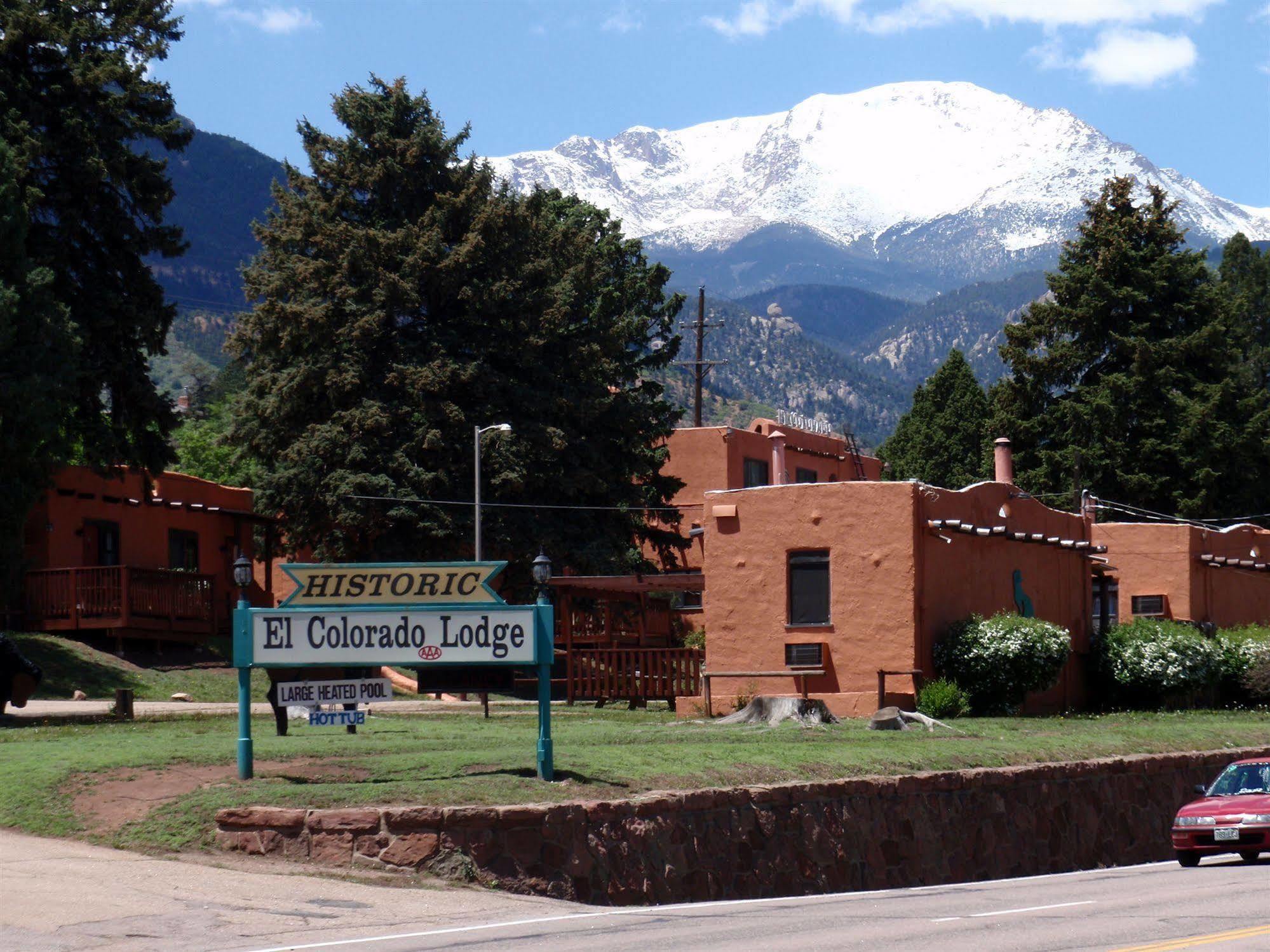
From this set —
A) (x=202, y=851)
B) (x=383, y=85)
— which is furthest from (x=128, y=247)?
(x=202, y=851)

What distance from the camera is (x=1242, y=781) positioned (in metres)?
20.7

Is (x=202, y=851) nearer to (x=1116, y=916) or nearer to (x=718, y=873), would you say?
(x=718, y=873)

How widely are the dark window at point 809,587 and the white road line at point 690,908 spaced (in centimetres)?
897

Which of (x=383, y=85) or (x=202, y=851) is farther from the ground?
(x=383, y=85)

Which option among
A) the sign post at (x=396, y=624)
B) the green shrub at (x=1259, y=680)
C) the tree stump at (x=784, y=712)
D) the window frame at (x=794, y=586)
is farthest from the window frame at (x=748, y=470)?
the sign post at (x=396, y=624)

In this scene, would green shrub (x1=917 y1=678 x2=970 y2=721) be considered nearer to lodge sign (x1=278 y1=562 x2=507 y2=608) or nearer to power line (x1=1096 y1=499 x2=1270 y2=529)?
lodge sign (x1=278 y1=562 x2=507 y2=608)

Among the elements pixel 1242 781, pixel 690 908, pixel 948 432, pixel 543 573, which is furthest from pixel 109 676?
pixel 948 432

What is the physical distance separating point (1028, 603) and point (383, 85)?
2620 cm

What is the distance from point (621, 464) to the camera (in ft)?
166

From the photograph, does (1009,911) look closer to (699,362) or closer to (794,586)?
(794,586)

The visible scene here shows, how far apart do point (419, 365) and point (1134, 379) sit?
28.4 meters

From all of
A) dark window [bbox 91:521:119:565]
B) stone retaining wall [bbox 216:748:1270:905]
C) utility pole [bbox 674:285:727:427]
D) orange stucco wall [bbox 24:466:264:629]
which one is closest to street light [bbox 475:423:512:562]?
orange stucco wall [bbox 24:466:264:629]

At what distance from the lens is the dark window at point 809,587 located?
102 ft

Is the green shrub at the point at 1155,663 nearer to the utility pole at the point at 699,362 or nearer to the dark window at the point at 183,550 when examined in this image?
the dark window at the point at 183,550
